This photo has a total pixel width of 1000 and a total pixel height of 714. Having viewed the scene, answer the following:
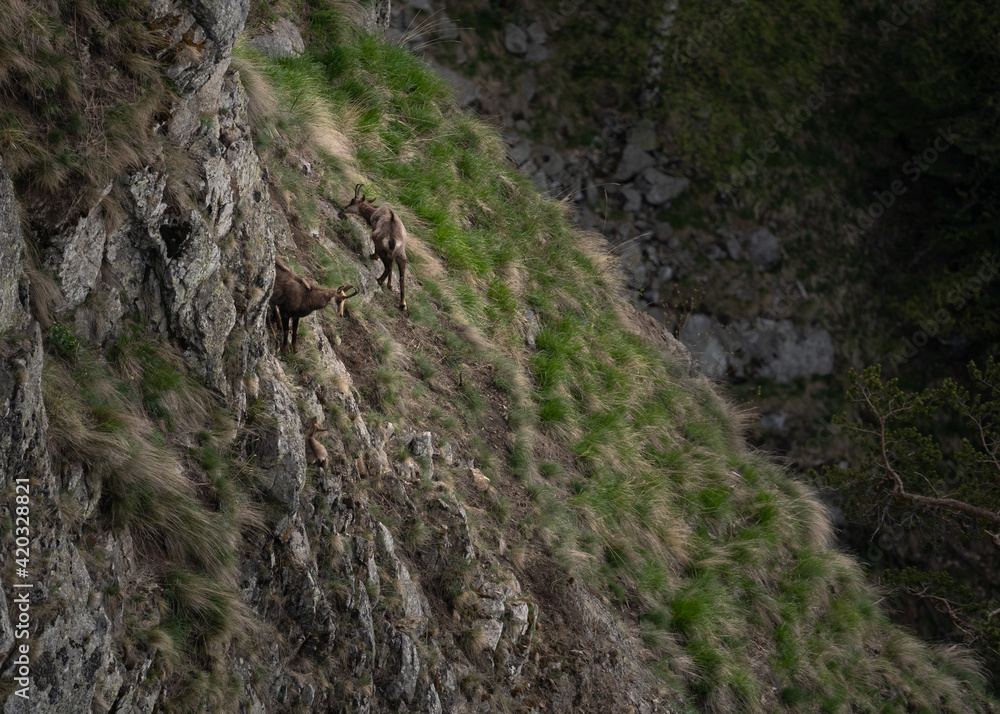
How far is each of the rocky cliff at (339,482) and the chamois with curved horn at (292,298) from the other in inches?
A: 5.0

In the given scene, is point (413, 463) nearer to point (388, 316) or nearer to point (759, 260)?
point (388, 316)

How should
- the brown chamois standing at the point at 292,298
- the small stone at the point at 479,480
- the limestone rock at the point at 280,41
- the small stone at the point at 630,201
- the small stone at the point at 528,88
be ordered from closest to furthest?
1. the brown chamois standing at the point at 292,298
2. the small stone at the point at 479,480
3. the limestone rock at the point at 280,41
4. the small stone at the point at 528,88
5. the small stone at the point at 630,201

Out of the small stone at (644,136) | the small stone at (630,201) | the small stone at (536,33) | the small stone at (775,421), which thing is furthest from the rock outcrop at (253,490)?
the small stone at (536,33)

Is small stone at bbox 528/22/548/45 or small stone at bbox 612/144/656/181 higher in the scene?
small stone at bbox 528/22/548/45

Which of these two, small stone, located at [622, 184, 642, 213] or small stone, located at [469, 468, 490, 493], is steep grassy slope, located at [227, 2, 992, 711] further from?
A: small stone, located at [622, 184, 642, 213]

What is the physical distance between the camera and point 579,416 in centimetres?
761

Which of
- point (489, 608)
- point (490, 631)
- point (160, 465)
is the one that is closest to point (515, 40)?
point (489, 608)

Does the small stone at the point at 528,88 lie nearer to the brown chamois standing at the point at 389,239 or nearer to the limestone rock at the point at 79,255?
the brown chamois standing at the point at 389,239

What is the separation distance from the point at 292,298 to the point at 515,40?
15340mm

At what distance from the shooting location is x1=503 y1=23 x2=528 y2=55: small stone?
18016 millimetres

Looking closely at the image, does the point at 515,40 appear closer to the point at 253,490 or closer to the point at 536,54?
the point at 536,54

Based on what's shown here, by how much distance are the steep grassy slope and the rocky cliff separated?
0.04m

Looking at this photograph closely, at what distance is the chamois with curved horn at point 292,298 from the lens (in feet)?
14.6

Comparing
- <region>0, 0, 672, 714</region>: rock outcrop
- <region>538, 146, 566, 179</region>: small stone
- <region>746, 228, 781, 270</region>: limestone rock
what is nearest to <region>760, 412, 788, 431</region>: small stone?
<region>746, 228, 781, 270</region>: limestone rock
